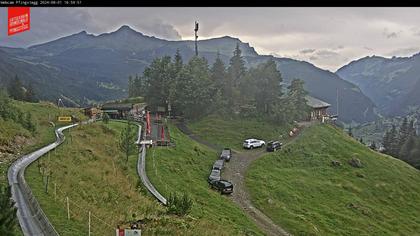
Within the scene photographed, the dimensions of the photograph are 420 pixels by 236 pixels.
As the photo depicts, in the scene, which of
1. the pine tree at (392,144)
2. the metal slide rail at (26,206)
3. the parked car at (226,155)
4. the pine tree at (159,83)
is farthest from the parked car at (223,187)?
the pine tree at (392,144)

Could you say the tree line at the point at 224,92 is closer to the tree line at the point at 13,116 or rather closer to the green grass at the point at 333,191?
the green grass at the point at 333,191

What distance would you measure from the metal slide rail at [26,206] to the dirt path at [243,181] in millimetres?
20410

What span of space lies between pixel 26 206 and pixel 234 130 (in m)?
56.1

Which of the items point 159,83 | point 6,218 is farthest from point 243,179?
point 159,83

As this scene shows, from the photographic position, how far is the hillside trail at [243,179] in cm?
3700

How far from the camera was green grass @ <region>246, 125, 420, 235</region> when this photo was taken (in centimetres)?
4132

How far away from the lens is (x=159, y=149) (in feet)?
175

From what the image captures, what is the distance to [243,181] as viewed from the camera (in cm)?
4909

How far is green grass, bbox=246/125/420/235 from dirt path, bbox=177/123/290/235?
3.15ft

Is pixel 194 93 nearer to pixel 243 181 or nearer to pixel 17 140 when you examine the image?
pixel 243 181

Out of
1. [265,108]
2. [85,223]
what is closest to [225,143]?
[265,108]

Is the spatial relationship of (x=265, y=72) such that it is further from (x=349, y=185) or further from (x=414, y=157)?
(x=414, y=157)

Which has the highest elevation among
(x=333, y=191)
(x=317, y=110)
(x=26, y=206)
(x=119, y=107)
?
(x=26, y=206)

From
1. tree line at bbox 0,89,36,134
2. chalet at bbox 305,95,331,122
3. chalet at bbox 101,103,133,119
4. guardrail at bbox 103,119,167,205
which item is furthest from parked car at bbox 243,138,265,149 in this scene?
chalet at bbox 101,103,133,119
